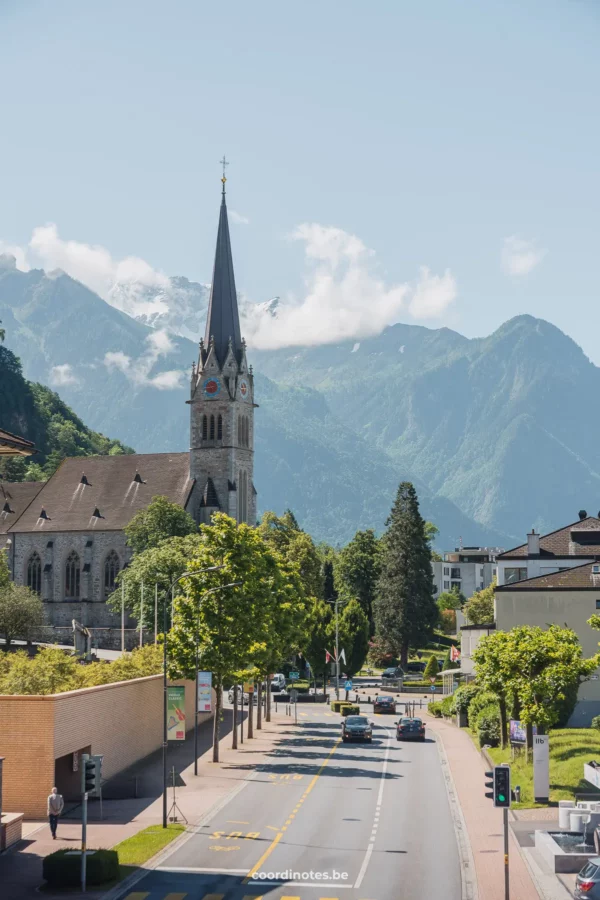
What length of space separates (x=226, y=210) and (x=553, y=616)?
272 ft

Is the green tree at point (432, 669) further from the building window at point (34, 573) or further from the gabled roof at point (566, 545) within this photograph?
the building window at point (34, 573)

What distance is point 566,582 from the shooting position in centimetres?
7738

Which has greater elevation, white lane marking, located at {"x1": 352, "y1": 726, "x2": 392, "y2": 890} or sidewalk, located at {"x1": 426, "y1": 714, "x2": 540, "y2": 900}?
white lane marking, located at {"x1": 352, "y1": 726, "x2": 392, "y2": 890}

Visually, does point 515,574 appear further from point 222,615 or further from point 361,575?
point 361,575

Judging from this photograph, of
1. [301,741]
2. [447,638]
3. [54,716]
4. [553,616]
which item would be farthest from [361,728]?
[447,638]

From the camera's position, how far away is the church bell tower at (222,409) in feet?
464

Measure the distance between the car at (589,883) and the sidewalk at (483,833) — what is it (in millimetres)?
1311

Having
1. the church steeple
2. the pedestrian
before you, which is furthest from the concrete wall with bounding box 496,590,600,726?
the church steeple

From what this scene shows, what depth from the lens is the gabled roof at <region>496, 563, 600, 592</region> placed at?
7675 cm

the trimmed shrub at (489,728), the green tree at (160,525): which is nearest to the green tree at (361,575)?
the green tree at (160,525)

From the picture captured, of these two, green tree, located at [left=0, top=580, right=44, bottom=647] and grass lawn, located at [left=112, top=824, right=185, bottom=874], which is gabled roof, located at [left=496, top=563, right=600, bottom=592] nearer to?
grass lawn, located at [left=112, top=824, right=185, bottom=874]

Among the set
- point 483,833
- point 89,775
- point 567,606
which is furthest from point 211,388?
point 89,775

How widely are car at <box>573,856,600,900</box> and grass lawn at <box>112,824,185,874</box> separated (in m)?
12.9

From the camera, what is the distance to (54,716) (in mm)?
45562
